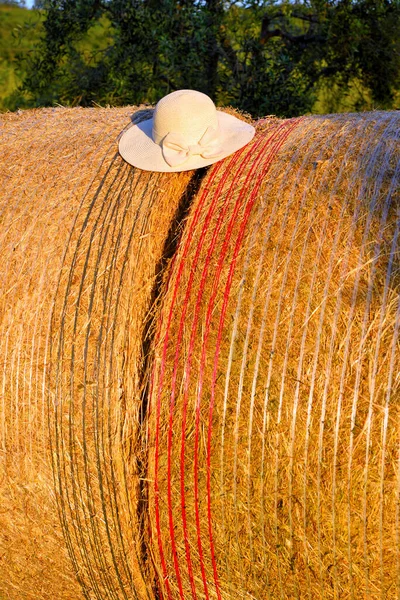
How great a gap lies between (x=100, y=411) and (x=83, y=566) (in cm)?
76

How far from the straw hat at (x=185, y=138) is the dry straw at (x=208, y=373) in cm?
7

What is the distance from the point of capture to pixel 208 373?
2717 millimetres

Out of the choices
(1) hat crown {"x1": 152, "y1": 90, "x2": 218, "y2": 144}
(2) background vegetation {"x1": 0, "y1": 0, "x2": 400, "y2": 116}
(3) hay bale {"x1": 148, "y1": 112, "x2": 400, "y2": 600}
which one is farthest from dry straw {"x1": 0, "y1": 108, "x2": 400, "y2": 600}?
(2) background vegetation {"x1": 0, "y1": 0, "x2": 400, "y2": 116}

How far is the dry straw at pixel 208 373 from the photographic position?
8.13 feet

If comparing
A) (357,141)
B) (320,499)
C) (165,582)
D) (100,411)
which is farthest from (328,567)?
(357,141)

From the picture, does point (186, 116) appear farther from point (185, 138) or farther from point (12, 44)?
point (12, 44)

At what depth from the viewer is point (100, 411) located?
9.56ft

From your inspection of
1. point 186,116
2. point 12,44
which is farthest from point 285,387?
point 12,44

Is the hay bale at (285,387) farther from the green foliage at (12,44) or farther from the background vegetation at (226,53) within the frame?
the green foliage at (12,44)

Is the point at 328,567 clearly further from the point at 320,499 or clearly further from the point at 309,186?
the point at 309,186

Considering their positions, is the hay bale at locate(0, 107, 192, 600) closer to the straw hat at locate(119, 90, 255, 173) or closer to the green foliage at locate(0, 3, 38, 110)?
the straw hat at locate(119, 90, 255, 173)

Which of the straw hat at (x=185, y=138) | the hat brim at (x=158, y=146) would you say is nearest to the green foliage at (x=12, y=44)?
the hat brim at (x=158, y=146)

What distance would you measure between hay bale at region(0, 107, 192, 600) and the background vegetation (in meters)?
3.67

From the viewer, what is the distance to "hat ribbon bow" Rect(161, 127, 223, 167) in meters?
3.27
